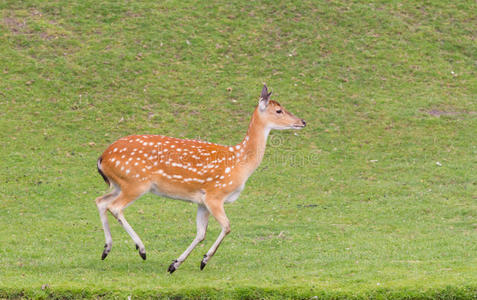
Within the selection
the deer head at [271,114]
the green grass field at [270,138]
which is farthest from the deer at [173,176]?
the deer head at [271,114]

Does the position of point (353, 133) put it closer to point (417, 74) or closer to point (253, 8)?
point (417, 74)

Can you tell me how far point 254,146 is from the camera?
430 inches

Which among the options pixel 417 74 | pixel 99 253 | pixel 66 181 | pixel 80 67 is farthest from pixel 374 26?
pixel 99 253

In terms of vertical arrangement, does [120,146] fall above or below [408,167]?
above

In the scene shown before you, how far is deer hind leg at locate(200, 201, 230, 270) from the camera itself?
10.1m

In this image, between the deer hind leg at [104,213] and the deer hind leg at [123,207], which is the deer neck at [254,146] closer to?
the deer hind leg at [123,207]

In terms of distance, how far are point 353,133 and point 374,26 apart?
7.61 m

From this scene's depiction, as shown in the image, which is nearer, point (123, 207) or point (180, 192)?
point (123, 207)

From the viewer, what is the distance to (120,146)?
1053 centimetres

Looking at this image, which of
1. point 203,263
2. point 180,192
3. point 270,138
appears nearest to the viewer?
point 203,263

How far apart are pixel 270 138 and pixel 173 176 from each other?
10.5 m

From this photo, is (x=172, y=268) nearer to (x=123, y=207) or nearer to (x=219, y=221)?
(x=219, y=221)

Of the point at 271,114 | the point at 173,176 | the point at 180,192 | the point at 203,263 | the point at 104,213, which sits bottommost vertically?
the point at 203,263

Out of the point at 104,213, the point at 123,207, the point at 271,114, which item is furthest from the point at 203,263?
the point at 271,114
